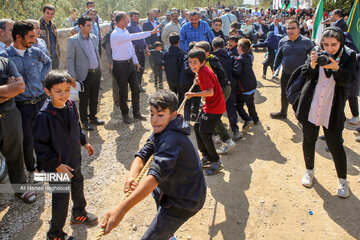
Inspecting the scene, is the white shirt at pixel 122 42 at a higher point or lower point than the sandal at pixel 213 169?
higher

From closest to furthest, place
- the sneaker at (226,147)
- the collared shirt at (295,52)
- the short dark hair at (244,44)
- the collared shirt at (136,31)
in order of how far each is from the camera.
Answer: the sneaker at (226,147), the short dark hair at (244,44), the collared shirt at (295,52), the collared shirt at (136,31)

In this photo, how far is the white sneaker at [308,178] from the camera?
4078mm

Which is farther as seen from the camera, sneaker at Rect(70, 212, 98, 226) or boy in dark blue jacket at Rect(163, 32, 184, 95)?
boy in dark blue jacket at Rect(163, 32, 184, 95)

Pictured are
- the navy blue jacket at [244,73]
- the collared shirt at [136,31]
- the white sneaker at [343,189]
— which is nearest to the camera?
the white sneaker at [343,189]

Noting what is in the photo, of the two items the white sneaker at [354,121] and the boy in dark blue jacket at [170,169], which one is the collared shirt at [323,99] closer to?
the boy in dark blue jacket at [170,169]

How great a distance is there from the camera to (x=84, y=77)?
572 centimetres

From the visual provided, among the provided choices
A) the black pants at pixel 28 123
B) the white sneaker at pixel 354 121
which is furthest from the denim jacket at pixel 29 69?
the white sneaker at pixel 354 121

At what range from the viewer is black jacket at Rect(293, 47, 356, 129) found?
337 centimetres

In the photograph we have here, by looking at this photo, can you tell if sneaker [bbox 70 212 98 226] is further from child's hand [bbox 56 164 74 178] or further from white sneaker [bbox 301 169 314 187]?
white sneaker [bbox 301 169 314 187]

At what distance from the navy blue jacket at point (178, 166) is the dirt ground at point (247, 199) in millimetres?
1193

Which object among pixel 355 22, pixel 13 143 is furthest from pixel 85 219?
pixel 355 22

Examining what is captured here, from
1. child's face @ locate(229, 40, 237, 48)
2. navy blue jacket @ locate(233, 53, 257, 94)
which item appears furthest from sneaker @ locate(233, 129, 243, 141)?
child's face @ locate(229, 40, 237, 48)

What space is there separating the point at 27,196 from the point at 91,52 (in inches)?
118

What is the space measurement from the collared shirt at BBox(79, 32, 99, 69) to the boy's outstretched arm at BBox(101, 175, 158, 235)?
4.41m
